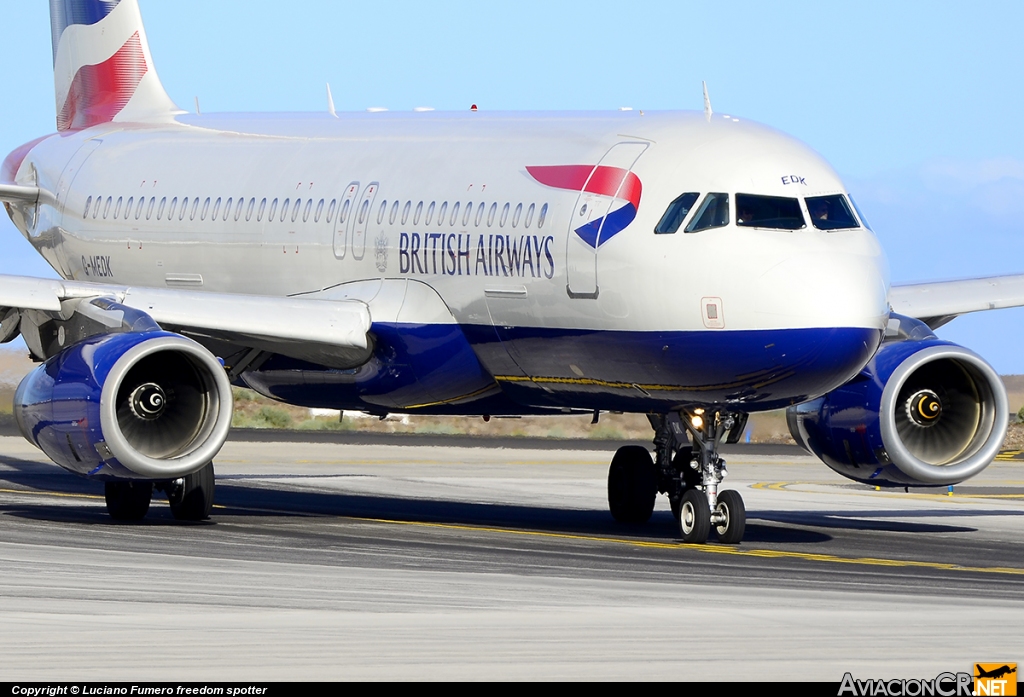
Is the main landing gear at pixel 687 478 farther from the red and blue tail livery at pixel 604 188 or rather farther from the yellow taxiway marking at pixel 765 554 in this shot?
the red and blue tail livery at pixel 604 188

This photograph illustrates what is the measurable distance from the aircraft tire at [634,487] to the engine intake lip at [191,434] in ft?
17.8

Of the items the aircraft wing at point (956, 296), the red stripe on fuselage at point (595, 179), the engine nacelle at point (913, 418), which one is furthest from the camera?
the aircraft wing at point (956, 296)

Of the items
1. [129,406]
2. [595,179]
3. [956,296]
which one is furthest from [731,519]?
[129,406]

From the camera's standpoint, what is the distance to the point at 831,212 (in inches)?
765

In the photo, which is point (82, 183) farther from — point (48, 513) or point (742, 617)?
point (742, 617)

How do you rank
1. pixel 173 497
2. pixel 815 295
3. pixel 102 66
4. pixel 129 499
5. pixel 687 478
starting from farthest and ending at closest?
pixel 102 66, pixel 173 497, pixel 129 499, pixel 687 478, pixel 815 295

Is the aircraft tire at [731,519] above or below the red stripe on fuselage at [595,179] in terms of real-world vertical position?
below

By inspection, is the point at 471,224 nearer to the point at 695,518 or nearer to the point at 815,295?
the point at 695,518

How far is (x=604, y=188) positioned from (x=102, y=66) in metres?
14.0

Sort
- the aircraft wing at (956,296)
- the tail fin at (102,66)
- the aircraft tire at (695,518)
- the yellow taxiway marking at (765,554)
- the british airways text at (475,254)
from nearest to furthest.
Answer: the yellow taxiway marking at (765,554) < the aircraft tire at (695,518) < the british airways text at (475,254) < the aircraft wing at (956,296) < the tail fin at (102,66)

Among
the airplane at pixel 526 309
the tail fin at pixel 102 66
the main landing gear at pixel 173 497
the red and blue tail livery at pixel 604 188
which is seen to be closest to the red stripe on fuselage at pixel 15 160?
the tail fin at pixel 102 66

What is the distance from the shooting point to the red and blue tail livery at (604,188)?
19.7 metres

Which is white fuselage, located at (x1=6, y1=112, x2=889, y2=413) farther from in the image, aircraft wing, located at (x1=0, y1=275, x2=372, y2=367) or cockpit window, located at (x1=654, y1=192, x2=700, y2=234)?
aircraft wing, located at (x1=0, y1=275, x2=372, y2=367)

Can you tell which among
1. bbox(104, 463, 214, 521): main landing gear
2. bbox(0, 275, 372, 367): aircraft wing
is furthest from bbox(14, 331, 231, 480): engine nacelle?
bbox(104, 463, 214, 521): main landing gear
